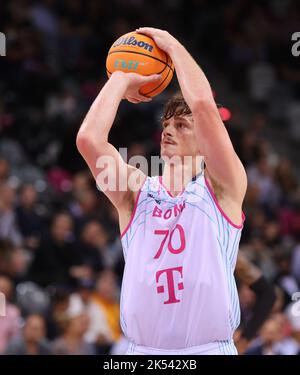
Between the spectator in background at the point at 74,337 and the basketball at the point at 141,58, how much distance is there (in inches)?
184

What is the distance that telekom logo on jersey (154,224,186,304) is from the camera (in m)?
4.21

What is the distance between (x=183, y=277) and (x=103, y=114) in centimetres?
92

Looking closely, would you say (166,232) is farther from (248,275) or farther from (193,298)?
(248,275)

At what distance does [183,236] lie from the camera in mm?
4301

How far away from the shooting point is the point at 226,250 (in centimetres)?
430

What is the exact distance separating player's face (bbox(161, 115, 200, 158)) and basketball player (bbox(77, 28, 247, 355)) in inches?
6.4

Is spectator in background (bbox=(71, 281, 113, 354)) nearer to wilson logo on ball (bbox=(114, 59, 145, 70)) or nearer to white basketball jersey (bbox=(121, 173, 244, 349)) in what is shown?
white basketball jersey (bbox=(121, 173, 244, 349))

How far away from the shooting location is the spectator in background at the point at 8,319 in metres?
8.54

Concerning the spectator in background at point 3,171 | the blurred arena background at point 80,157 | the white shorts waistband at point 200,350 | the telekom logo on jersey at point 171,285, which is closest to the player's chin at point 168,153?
the telekom logo on jersey at point 171,285

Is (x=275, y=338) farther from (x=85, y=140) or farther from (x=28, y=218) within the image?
(x=85, y=140)

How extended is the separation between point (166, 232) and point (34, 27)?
10.6 m

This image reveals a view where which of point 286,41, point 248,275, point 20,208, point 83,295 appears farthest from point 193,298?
point 286,41

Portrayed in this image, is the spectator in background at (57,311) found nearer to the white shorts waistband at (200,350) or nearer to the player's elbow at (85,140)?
the white shorts waistband at (200,350)

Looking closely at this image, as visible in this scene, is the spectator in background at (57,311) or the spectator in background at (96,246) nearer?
the spectator in background at (57,311)
